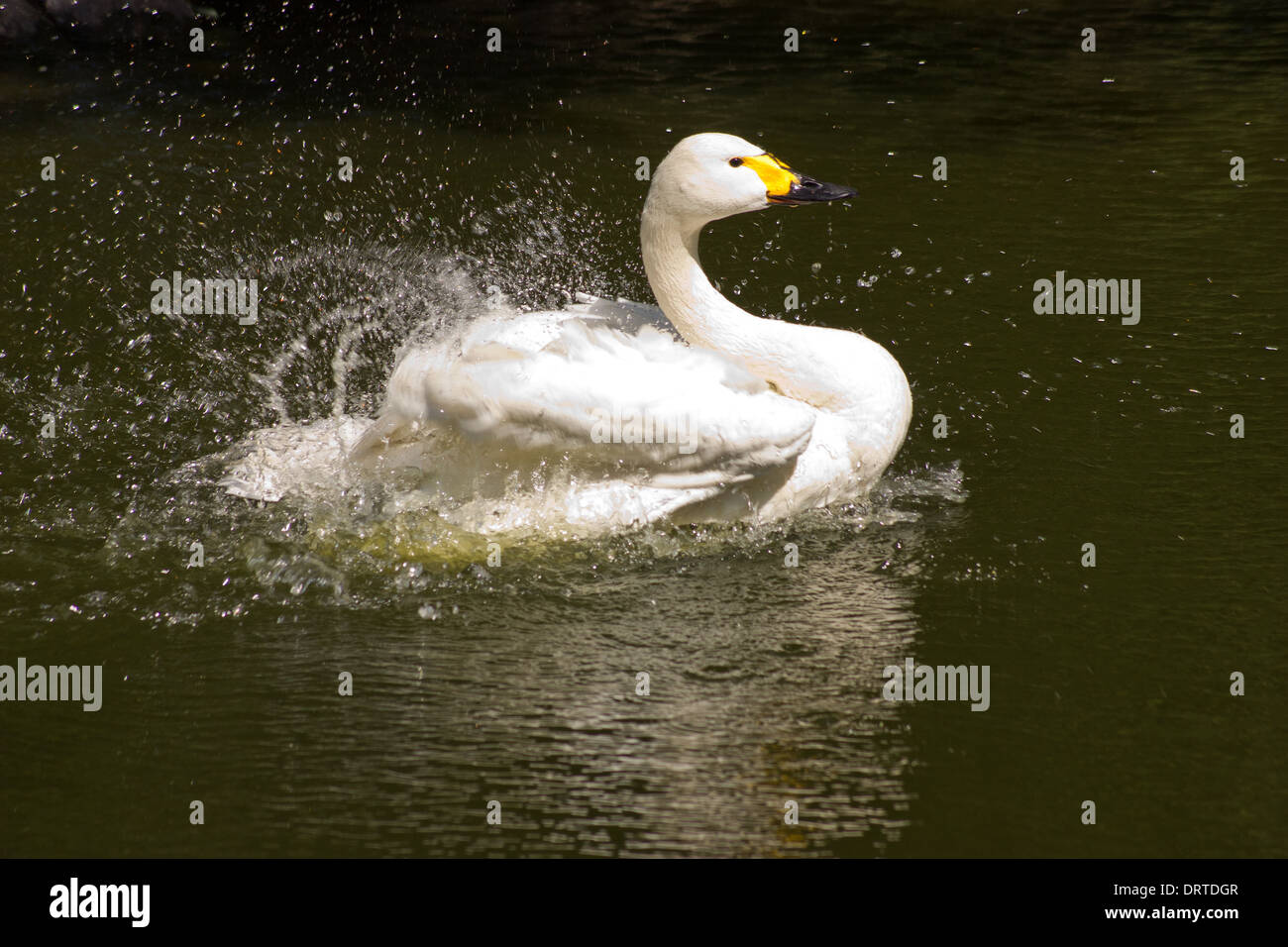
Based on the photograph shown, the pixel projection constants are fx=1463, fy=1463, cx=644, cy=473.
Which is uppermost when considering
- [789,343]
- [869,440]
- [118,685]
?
[789,343]

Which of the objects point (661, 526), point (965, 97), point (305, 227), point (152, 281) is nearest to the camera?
point (661, 526)

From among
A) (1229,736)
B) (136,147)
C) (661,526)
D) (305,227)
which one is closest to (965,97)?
(305,227)

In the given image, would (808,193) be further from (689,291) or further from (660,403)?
(660,403)

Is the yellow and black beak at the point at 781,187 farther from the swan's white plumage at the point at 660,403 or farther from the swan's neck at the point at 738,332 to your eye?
the swan's neck at the point at 738,332

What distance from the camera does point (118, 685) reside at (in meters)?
4.92

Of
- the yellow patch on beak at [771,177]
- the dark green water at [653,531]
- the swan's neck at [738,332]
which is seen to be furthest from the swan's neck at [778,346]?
the dark green water at [653,531]

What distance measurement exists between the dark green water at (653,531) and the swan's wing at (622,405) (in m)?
0.38

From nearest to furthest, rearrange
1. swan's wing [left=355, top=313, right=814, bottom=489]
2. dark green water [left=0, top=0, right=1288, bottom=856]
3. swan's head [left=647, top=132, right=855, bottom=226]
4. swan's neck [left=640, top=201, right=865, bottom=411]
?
dark green water [left=0, top=0, right=1288, bottom=856], swan's wing [left=355, top=313, right=814, bottom=489], swan's head [left=647, top=132, right=855, bottom=226], swan's neck [left=640, top=201, right=865, bottom=411]

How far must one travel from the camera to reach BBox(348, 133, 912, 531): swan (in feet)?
18.0

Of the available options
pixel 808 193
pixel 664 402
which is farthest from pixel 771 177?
pixel 664 402

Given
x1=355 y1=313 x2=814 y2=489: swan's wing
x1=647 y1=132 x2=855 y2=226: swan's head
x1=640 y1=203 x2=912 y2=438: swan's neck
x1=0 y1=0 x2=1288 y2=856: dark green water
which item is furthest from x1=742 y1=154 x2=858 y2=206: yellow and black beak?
x1=0 y1=0 x2=1288 y2=856: dark green water

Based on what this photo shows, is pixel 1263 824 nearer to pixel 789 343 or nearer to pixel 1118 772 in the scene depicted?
pixel 1118 772

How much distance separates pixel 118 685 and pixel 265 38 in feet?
36.0

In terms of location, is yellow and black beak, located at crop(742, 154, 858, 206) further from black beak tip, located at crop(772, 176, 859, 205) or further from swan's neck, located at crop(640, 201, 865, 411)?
swan's neck, located at crop(640, 201, 865, 411)
